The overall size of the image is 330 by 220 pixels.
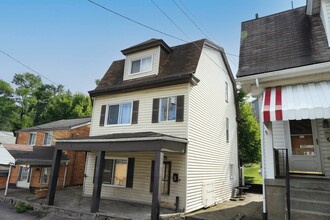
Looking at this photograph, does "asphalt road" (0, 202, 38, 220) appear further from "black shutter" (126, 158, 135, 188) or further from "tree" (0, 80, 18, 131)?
"tree" (0, 80, 18, 131)

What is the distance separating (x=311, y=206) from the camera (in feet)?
17.4

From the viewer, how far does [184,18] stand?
10.0 m

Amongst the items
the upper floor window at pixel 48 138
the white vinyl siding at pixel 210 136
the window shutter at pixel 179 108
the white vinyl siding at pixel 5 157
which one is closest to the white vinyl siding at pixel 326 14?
the white vinyl siding at pixel 210 136

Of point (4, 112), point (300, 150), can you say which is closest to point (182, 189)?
point (300, 150)

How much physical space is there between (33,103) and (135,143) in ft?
148

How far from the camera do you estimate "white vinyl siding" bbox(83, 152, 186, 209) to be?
9.76 m

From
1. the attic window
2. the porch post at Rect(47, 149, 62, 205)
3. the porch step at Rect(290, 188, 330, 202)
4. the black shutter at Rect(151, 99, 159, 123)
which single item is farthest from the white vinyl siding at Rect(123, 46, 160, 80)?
the porch step at Rect(290, 188, 330, 202)

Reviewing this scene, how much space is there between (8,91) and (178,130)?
49.1m

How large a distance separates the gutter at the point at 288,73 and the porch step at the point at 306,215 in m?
3.77

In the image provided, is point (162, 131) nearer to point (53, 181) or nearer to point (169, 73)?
point (169, 73)

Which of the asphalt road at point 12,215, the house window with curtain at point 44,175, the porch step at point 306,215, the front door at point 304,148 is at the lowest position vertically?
the asphalt road at point 12,215

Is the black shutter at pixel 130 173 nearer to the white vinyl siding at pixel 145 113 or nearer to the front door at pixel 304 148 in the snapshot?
the white vinyl siding at pixel 145 113

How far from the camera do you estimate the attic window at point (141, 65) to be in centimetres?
1291

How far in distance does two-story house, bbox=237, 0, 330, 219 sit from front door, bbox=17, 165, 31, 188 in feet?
59.4
